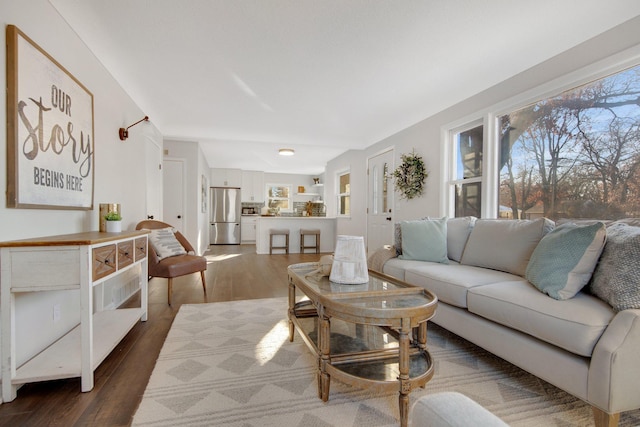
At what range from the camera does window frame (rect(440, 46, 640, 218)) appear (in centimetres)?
225

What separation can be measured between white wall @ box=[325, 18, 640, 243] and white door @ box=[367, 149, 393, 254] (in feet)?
0.64

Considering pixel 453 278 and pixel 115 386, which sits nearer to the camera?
pixel 115 386

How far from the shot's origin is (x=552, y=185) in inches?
107

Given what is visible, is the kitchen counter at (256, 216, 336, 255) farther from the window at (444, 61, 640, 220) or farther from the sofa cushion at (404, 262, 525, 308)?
the sofa cushion at (404, 262, 525, 308)

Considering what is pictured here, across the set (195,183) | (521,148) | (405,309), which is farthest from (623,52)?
(195,183)

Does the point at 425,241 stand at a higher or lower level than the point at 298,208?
lower

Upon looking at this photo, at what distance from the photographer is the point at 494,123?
3240 mm

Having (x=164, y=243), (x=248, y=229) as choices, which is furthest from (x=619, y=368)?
(x=248, y=229)

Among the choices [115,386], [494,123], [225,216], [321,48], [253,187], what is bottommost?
[115,386]

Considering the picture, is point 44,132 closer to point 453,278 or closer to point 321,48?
point 321,48

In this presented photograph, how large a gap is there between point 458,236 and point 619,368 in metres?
1.70

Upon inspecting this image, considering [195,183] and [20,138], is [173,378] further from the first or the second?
[195,183]

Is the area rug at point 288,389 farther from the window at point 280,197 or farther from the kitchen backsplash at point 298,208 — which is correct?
the window at point 280,197

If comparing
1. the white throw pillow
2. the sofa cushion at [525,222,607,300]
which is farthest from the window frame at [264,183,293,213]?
the sofa cushion at [525,222,607,300]
